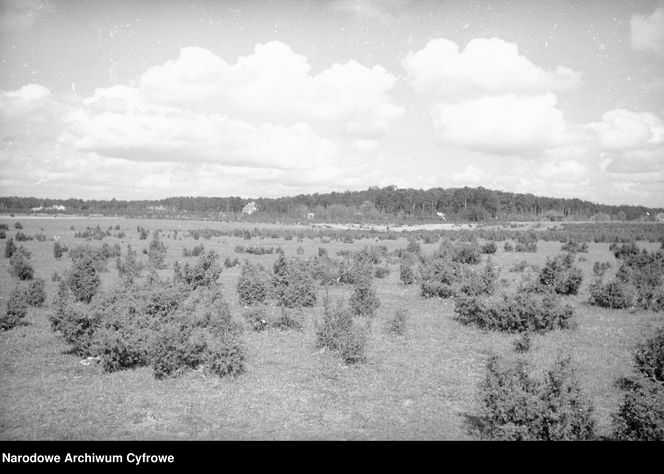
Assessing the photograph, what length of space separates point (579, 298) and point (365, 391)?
1613 centimetres

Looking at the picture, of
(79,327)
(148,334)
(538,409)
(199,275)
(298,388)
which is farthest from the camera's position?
(199,275)

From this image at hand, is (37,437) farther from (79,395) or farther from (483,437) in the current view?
(483,437)

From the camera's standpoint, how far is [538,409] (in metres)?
7.09

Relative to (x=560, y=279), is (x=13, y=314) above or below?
below

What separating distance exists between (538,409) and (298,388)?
567 centimetres

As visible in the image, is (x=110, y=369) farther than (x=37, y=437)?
Yes

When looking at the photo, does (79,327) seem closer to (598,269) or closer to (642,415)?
(642,415)

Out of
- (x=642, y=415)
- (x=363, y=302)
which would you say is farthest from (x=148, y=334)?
(x=642, y=415)

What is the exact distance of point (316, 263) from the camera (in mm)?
27906

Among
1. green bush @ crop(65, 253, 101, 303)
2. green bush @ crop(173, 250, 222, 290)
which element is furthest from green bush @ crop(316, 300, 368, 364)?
green bush @ crop(65, 253, 101, 303)

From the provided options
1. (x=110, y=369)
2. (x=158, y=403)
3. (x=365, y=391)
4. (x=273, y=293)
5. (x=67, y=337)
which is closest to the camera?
(x=158, y=403)

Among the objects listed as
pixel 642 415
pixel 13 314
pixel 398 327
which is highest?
pixel 642 415
